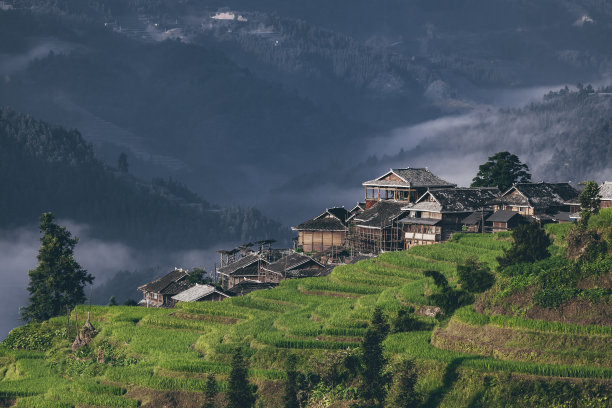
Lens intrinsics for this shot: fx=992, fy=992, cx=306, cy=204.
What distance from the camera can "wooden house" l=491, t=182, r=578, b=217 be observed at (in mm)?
104875

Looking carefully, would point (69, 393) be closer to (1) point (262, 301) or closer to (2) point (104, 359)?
(2) point (104, 359)

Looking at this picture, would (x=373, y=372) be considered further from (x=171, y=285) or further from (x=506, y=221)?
(x=171, y=285)

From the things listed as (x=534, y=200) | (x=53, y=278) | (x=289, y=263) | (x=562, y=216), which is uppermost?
(x=534, y=200)

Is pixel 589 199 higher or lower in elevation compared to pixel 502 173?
lower

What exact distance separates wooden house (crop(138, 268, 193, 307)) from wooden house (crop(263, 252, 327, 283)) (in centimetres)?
1016

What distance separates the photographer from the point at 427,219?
356 ft

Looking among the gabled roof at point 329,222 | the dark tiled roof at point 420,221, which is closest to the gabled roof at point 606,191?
the dark tiled roof at point 420,221

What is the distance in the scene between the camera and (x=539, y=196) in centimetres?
10662

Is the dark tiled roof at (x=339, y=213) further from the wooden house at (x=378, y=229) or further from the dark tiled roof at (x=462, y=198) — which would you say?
the dark tiled roof at (x=462, y=198)

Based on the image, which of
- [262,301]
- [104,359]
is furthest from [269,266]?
[104,359]

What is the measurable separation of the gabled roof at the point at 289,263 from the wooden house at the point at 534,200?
21.2 m

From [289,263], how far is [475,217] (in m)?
20.7

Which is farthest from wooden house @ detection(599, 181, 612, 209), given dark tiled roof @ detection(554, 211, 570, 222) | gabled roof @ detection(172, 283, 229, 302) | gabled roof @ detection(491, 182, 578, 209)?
gabled roof @ detection(172, 283, 229, 302)

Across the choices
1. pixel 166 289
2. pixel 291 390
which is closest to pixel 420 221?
Result: pixel 166 289
